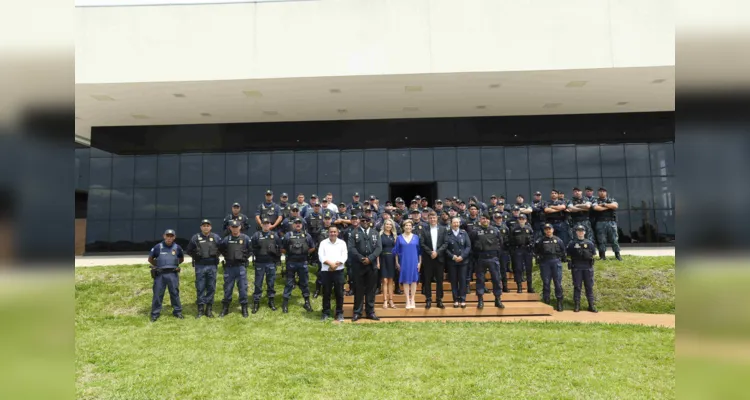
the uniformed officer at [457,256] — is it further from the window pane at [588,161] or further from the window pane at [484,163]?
the window pane at [588,161]

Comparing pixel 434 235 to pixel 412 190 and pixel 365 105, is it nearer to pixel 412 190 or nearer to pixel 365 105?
pixel 365 105

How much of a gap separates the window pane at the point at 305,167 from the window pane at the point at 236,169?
94.8 inches

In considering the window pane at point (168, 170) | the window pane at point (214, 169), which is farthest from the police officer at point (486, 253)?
the window pane at point (168, 170)

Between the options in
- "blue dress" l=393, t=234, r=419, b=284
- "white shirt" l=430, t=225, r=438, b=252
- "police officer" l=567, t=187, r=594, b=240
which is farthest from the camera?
"police officer" l=567, t=187, r=594, b=240

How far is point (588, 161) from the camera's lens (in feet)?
60.0

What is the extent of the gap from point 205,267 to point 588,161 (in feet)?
55.0

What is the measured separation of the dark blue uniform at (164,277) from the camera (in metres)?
9.02

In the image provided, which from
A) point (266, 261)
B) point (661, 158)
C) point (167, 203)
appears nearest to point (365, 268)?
point (266, 261)

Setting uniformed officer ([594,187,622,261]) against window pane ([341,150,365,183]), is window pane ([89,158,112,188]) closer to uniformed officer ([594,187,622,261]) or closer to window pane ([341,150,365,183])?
window pane ([341,150,365,183])

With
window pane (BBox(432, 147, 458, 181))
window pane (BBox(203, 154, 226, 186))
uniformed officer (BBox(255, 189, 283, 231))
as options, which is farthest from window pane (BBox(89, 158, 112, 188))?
window pane (BBox(432, 147, 458, 181))

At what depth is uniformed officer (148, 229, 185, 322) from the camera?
29.6ft

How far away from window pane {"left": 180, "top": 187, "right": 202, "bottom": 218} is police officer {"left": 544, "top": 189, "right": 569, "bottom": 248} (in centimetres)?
1488

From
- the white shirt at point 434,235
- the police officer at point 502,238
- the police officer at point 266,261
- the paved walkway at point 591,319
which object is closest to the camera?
the paved walkway at point 591,319

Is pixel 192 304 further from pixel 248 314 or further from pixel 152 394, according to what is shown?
pixel 152 394
